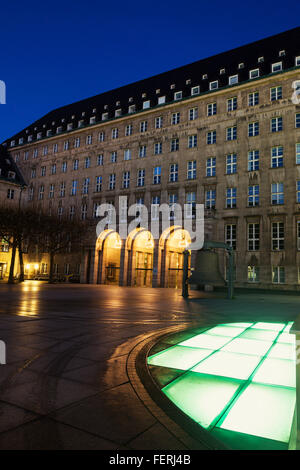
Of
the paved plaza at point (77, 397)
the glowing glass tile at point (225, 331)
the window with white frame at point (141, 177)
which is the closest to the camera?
the paved plaza at point (77, 397)

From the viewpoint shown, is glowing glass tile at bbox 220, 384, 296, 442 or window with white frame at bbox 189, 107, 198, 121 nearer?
glowing glass tile at bbox 220, 384, 296, 442

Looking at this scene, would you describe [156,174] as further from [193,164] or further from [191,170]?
[193,164]

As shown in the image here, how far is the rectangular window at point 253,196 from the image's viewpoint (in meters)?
35.9

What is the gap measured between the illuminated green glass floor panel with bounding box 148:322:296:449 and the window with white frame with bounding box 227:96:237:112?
1465 inches

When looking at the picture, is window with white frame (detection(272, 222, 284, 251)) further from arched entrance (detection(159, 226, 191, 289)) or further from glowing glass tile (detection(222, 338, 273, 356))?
glowing glass tile (detection(222, 338, 273, 356))

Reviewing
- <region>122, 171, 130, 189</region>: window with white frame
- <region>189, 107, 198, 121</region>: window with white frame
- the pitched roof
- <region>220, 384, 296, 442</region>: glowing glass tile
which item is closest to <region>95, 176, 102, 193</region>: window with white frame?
<region>122, 171, 130, 189</region>: window with white frame

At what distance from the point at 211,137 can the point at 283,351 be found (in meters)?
37.3

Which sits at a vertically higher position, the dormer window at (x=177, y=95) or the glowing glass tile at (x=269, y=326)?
the dormer window at (x=177, y=95)

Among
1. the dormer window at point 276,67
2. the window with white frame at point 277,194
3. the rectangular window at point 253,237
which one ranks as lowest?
the rectangular window at point 253,237

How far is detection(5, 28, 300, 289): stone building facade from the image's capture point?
34750 mm

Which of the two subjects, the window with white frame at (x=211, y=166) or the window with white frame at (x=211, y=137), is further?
the window with white frame at (x=211, y=137)

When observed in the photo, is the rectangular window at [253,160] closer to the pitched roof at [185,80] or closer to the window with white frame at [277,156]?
the window with white frame at [277,156]

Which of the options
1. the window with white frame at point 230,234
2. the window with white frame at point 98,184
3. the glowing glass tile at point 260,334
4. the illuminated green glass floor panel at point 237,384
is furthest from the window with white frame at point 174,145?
the illuminated green glass floor panel at point 237,384

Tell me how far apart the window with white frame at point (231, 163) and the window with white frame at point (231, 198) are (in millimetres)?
2118
